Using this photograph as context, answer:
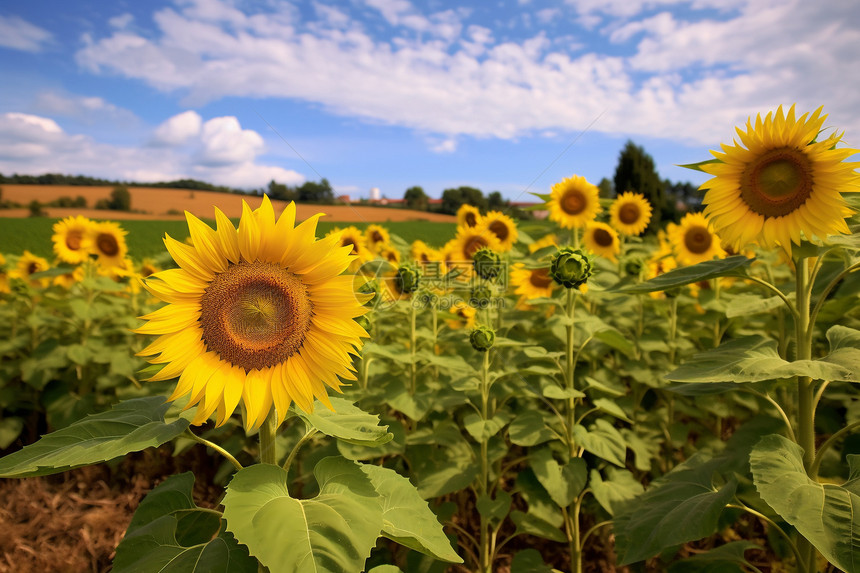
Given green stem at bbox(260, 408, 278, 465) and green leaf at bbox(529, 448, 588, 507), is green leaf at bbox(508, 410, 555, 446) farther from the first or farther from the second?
green stem at bbox(260, 408, 278, 465)

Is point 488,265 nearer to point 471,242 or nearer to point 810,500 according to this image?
point 471,242

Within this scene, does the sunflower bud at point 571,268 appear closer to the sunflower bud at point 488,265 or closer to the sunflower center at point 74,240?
the sunflower bud at point 488,265

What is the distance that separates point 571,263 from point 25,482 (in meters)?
4.53

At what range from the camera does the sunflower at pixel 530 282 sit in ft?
14.6

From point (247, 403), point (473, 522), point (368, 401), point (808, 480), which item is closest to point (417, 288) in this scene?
point (368, 401)

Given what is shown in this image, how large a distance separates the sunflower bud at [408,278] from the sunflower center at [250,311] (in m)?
1.80

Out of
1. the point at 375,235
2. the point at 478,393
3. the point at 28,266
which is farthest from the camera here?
the point at 375,235

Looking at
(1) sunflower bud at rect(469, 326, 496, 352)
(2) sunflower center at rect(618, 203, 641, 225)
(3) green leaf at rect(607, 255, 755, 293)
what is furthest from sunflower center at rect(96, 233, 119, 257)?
(2) sunflower center at rect(618, 203, 641, 225)

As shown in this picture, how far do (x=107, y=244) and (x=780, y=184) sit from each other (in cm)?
583

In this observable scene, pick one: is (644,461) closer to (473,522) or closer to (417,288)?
(473,522)

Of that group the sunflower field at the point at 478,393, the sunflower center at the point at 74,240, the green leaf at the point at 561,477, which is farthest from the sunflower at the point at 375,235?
the green leaf at the point at 561,477

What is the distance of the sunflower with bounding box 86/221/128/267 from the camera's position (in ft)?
17.8

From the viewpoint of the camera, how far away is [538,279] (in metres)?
4.48

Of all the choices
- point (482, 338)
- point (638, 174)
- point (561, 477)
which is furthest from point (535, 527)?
point (638, 174)
